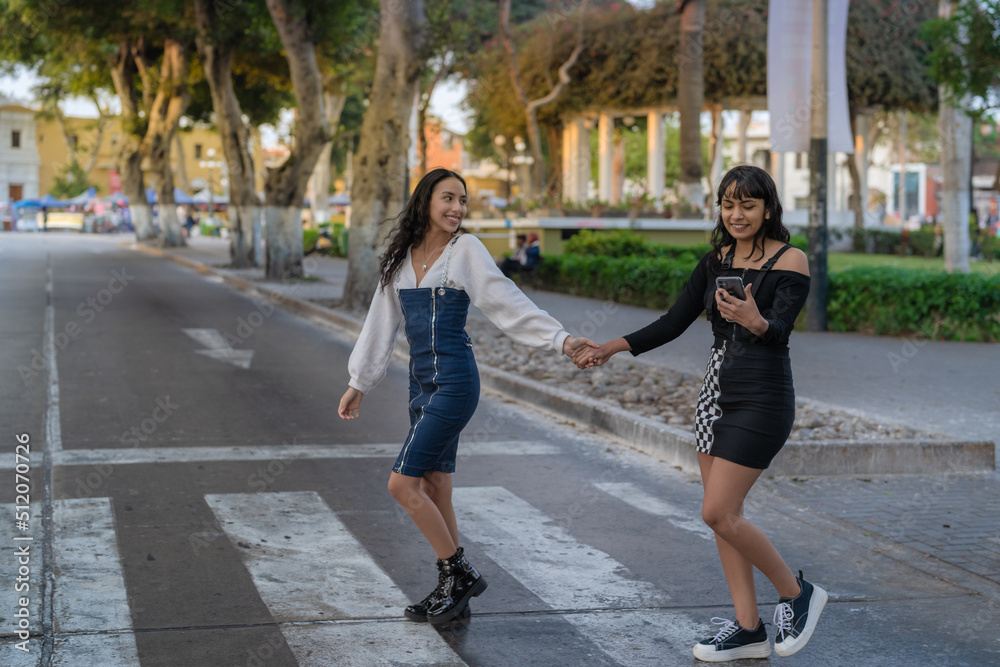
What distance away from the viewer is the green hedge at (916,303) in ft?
46.3

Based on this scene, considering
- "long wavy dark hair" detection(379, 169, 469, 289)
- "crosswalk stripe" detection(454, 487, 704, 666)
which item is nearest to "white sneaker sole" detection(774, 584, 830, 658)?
"crosswalk stripe" detection(454, 487, 704, 666)

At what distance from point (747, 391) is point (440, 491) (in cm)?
134

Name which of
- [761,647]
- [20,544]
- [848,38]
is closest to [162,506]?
[20,544]

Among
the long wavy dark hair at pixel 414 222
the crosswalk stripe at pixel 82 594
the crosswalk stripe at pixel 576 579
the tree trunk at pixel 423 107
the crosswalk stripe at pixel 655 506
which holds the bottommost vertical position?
the crosswalk stripe at pixel 655 506

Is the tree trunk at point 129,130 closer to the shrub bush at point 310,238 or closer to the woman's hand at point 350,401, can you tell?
the shrub bush at point 310,238

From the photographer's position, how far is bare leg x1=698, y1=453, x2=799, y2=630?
13.0ft

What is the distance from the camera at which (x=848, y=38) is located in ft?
105

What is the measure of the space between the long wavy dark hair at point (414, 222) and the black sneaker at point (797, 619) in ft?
6.42

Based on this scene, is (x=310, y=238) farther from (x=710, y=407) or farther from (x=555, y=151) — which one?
(x=710, y=407)

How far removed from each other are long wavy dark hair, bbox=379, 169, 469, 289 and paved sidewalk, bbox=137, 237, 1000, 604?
273cm

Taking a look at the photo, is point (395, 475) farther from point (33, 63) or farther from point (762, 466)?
point (33, 63)

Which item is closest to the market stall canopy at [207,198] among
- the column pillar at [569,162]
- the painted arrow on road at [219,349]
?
the column pillar at [569,162]

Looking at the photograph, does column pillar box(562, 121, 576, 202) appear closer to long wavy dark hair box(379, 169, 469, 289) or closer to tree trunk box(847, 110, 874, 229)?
tree trunk box(847, 110, 874, 229)

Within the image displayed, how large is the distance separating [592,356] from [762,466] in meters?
0.84
